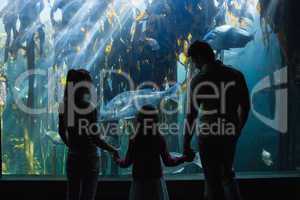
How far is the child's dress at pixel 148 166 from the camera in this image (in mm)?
3094

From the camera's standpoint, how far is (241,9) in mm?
5691

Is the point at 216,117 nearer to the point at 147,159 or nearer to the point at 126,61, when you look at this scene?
the point at 147,159

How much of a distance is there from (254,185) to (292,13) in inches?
95.2

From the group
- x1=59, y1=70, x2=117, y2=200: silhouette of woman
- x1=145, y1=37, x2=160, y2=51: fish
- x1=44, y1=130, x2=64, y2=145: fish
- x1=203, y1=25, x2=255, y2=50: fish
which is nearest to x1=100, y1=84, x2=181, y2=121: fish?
x1=145, y1=37, x2=160, y2=51: fish

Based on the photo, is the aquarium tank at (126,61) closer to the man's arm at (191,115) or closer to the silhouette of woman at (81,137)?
the silhouette of woman at (81,137)

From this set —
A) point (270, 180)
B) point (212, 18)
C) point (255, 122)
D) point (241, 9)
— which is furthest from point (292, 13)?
point (270, 180)

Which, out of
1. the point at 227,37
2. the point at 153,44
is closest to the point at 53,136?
the point at 153,44

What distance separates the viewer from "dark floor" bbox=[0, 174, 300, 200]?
15.0 feet

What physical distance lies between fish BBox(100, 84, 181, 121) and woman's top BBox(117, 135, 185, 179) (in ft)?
7.74

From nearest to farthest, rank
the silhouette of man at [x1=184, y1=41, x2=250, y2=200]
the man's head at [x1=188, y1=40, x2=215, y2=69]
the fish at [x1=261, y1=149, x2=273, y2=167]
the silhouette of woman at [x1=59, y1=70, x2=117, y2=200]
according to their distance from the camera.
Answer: the silhouette of man at [x1=184, y1=41, x2=250, y2=200] → the man's head at [x1=188, y1=40, x2=215, y2=69] → the silhouette of woman at [x1=59, y1=70, x2=117, y2=200] → the fish at [x1=261, y1=149, x2=273, y2=167]

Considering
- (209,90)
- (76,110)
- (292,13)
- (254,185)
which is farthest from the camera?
(292,13)

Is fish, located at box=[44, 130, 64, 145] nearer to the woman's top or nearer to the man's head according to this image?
the woman's top

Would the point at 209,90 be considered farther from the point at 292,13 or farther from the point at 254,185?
the point at 292,13

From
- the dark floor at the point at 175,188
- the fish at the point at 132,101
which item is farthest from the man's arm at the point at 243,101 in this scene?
the fish at the point at 132,101
